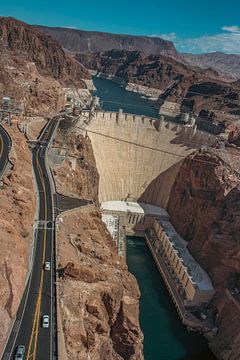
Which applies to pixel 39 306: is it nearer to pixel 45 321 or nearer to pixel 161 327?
pixel 45 321

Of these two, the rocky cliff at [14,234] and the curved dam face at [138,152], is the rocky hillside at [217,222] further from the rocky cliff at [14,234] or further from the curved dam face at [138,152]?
the rocky cliff at [14,234]

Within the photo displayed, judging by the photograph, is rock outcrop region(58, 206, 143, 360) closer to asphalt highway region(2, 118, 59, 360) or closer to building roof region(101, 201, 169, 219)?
asphalt highway region(2, 118, 59, 360)

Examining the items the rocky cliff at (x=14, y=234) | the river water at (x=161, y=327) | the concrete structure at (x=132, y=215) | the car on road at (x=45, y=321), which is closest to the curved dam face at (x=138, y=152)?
the concrete structure at (x=132, y=215)

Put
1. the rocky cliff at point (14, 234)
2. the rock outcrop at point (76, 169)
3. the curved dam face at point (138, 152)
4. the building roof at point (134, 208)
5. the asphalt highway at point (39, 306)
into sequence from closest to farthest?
the asphalt highway at point (39, 306)
the rocky cliff at point (14, 234)
the rock outcrop at point (76, 169)
the building roof at point (134, 208)
the curved dam face at point (138, 152)

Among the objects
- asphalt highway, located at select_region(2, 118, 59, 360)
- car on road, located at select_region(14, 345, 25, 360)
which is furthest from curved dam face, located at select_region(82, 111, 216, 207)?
car on road, located at select_region(14, 345, 25, 360)

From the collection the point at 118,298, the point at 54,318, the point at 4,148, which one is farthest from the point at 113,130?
the point at 54,318
